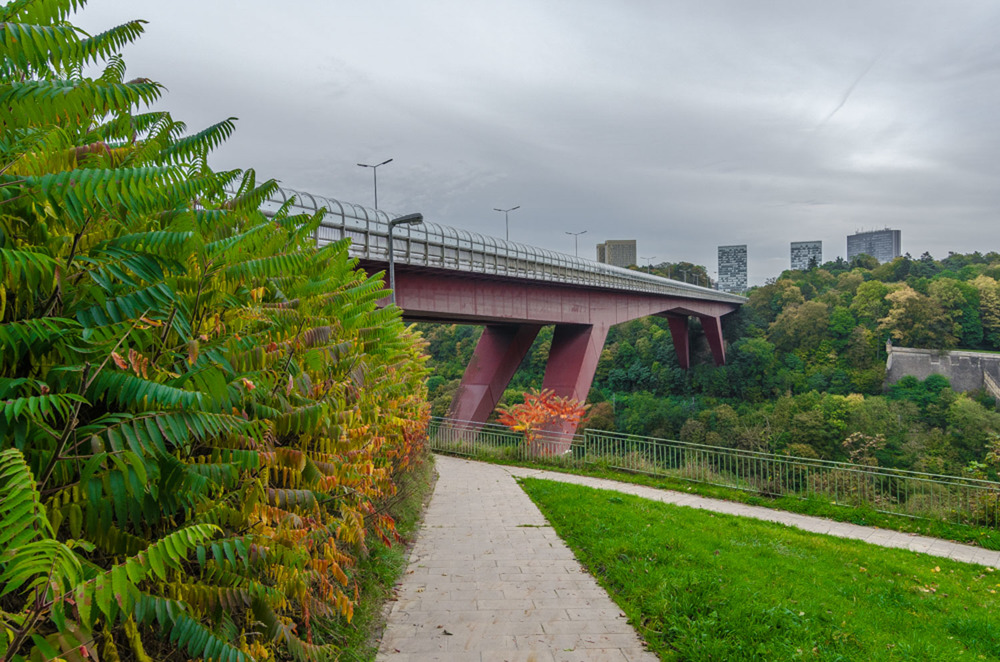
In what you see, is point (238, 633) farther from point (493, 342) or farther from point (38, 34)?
point (493, 342)

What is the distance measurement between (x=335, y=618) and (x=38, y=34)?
4446mm

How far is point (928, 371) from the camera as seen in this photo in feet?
150

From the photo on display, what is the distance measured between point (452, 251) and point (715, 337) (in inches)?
1663

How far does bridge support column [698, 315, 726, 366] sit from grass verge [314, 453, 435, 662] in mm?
48800

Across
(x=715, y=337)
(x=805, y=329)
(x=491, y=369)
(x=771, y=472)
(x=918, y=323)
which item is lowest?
(x=771, y=472)

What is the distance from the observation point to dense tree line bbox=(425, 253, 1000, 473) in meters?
34.9

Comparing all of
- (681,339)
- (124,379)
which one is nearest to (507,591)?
(124,379)

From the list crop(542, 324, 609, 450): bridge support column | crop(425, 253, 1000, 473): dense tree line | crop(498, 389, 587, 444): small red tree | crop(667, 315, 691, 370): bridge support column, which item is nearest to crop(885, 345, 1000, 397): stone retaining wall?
crop(425, 253, 1000, 473): dense tree line

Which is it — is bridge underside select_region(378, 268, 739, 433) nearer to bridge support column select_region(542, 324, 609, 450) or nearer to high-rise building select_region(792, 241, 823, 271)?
bridge support column select_region(542, 324, 609, 450)

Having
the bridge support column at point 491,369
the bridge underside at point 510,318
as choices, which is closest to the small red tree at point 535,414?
the bridge underside at point 510,318

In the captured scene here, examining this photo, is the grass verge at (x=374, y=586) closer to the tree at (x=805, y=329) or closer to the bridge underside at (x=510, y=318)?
the bridge underside at (x=510, y=318)

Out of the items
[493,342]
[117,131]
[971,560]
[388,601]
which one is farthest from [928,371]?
[117,131]

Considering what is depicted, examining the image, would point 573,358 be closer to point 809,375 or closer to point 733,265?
point 809,375

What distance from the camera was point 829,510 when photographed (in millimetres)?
11914
